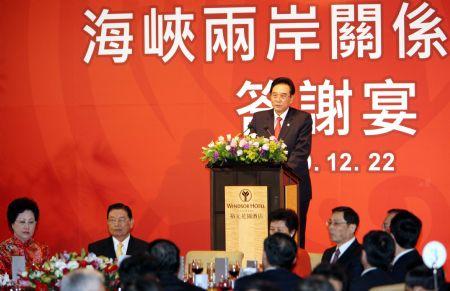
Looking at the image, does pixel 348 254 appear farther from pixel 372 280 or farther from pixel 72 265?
pixel 72 265

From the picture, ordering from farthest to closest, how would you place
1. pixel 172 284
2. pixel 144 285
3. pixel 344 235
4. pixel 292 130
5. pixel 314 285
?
pixel 292 130
pixel 344 235
pixel 172 284
pixel 144 285
pixel 314 285

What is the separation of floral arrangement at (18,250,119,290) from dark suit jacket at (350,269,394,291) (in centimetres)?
129

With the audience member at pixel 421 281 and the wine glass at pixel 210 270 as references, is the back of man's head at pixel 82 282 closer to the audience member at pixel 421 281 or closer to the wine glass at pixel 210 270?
the audience member at pixel 421 281

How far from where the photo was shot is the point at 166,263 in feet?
14.1

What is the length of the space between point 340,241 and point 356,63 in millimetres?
Answer: 2715

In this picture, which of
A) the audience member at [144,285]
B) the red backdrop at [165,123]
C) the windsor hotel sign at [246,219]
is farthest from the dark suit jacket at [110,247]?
the audience member at [144,285]

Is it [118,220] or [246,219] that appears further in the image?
[118,220]

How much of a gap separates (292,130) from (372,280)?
8.16ft

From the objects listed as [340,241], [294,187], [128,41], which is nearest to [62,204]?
[128,41]

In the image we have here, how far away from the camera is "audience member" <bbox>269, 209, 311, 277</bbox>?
5.56 meters

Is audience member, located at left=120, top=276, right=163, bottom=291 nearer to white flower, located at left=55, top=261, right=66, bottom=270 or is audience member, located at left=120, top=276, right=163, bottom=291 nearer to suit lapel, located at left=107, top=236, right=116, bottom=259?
white flower, located at left=55, top=261, right=66, bottom=270

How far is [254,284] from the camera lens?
3287 mm

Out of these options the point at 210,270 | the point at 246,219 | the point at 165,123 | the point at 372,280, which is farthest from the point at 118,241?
the point at 372,280

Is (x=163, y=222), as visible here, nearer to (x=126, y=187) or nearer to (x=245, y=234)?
(x=126, y=187)
